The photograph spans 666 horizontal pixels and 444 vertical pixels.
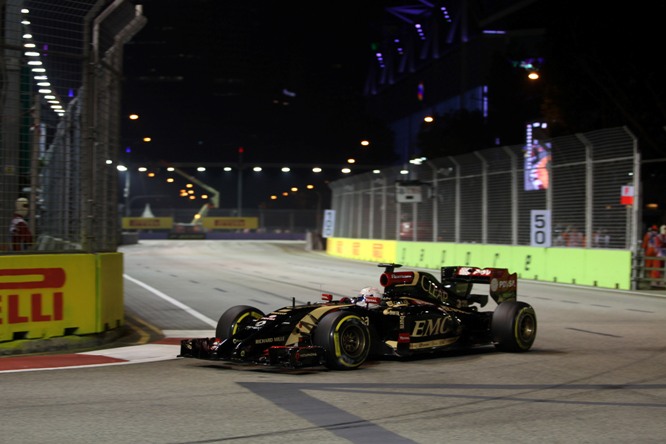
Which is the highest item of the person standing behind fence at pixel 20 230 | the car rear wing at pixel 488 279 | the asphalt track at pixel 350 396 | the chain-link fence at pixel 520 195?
the chain-link fence at pixel 520 195

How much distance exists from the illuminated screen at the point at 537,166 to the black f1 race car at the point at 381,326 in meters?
16.6

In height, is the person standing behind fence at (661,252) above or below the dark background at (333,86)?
below

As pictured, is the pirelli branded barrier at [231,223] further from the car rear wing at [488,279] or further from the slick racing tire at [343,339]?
the slick racing tire at [343,339]

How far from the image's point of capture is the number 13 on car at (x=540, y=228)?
88.7 feet

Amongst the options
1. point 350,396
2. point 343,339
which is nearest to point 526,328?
point 343,339

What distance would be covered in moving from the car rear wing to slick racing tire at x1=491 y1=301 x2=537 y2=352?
0.48 m

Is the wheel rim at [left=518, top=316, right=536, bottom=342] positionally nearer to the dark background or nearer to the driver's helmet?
the driver's helmet

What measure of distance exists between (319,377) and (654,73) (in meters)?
31.2

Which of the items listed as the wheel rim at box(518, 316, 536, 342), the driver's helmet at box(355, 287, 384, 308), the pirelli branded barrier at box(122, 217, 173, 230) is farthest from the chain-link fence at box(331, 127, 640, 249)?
the pirelli branded barrier at box(122, 217, 173, 230)

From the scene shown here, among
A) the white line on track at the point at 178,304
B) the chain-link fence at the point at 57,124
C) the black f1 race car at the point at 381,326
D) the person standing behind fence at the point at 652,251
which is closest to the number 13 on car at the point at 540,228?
the person standing behind fence at the point at 652,251

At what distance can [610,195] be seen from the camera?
24250mm

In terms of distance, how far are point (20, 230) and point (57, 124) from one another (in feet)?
7.95

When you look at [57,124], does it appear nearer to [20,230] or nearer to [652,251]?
[20,230]

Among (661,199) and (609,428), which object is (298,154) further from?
(609,428)
